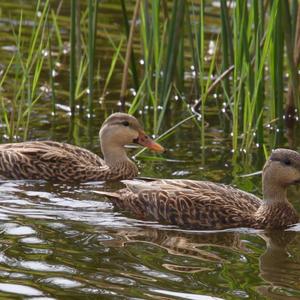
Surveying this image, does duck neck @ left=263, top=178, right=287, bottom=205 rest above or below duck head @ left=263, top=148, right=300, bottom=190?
below

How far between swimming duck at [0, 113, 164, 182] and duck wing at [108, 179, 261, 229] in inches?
44.6

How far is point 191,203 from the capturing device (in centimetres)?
962

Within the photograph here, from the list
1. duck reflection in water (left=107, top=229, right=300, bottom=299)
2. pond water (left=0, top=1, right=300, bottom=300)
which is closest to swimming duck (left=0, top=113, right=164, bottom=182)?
pond water (left=0, top=1, right=300, bottom=300)

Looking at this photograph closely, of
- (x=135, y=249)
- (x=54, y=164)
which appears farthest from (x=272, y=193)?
(x=54, y=164)

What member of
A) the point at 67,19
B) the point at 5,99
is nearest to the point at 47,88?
the point at 5,99

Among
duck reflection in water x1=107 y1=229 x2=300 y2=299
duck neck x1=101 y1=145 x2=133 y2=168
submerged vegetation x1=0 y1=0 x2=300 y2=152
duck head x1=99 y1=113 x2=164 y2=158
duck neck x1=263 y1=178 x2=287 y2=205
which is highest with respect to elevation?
submerged vegetation x1=0 y1=0 x2=300 y2=152

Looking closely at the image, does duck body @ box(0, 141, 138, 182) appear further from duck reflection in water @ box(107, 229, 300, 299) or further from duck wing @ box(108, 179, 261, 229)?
duck reflection in water @ box(107, 229, 300, 299)

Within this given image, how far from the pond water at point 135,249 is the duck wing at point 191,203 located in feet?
0.50

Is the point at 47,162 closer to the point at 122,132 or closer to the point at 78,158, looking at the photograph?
the point at 78,158

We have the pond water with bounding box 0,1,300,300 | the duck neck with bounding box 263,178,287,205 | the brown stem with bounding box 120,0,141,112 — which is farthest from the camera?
the brown stem with bounding box 120,0,141,112

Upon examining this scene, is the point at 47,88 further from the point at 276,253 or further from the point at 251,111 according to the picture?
the point at 276,253

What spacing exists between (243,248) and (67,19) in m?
8.08

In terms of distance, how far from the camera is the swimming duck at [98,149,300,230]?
9.50 meters

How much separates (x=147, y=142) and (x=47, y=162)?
93 centimetres
